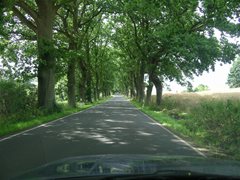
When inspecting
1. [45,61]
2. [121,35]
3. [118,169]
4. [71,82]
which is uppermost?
[121,35]

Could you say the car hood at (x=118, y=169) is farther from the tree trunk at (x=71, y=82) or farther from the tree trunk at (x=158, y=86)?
the tree trunk at (x=158, y=86)

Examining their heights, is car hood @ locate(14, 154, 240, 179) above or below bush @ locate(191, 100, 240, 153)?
above

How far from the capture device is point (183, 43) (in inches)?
1287

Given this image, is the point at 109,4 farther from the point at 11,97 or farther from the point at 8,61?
the point at 11,97

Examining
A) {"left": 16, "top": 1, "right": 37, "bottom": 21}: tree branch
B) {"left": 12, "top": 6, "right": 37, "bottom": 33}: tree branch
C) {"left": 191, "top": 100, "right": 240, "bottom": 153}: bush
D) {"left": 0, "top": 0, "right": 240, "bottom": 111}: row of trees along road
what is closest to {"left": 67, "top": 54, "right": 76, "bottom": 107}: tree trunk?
{"left": 0, "top": 0, "right": 240, "bottom": 111}: row of trees along road

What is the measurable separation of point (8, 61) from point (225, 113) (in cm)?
2122

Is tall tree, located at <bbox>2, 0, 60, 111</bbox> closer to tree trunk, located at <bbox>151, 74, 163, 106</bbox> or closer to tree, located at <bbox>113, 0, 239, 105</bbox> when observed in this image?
tree, located at <bbox>113, 0, 239, 105</bbox>

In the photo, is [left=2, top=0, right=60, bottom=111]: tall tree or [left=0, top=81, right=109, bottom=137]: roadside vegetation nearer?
[left=0, top=81, right=109, bottom=137]: roadside vegetation

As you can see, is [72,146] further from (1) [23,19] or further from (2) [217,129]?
(1) [23,19]

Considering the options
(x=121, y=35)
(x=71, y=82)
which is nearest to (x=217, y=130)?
(x=71, y=82)

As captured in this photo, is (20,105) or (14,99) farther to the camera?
(20,105)

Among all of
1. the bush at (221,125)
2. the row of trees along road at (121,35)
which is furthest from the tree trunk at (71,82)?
the bush at (221,125)

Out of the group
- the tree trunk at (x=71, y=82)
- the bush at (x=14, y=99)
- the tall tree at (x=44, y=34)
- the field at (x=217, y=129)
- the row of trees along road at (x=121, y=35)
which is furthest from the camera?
the tree trunk at (x=71, y=82)

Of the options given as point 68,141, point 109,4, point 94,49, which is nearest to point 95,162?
point 68,141
